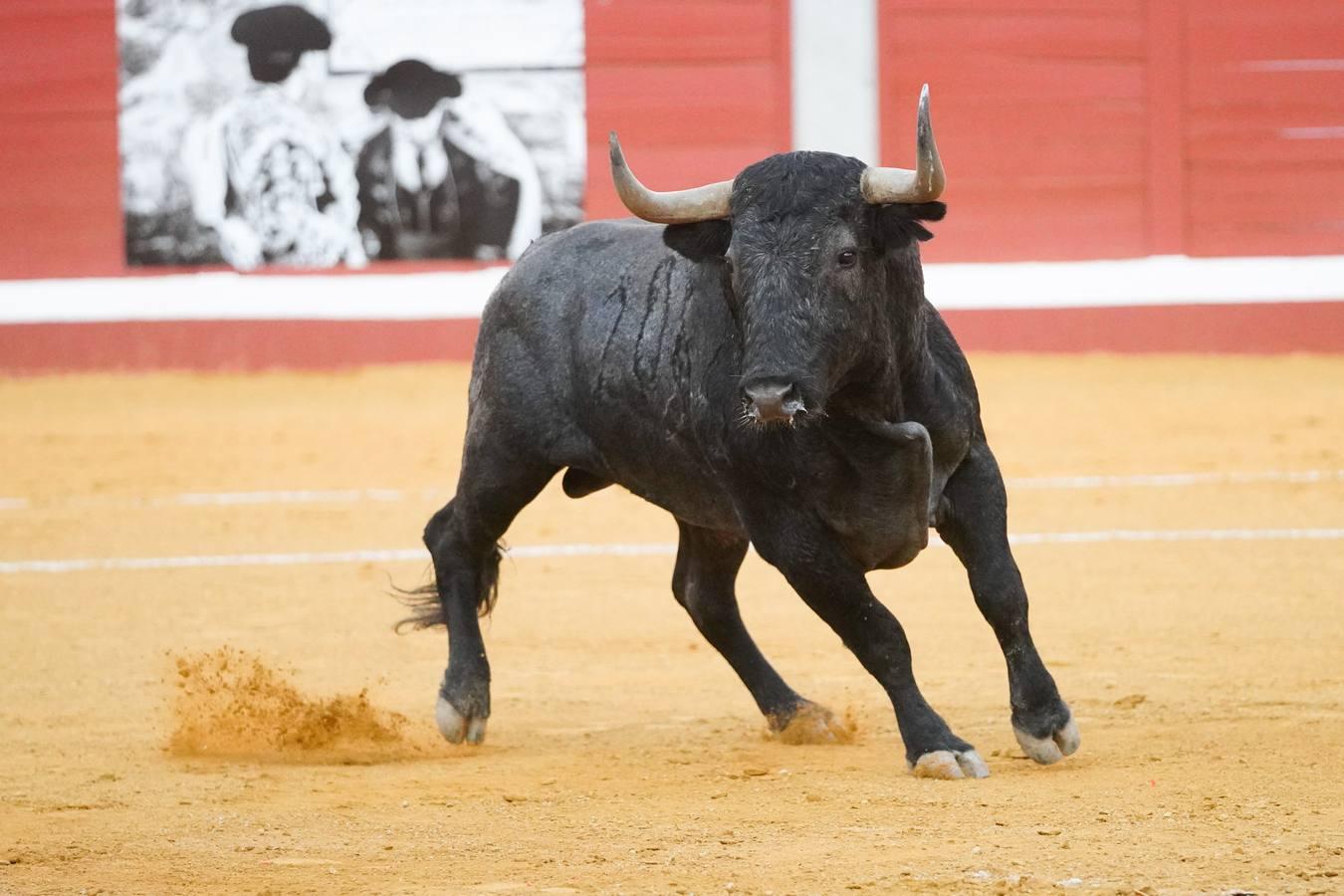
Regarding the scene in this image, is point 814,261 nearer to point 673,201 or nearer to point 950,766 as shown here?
point 673,201

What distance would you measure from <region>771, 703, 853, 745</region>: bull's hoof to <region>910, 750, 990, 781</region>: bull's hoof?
2.12ft

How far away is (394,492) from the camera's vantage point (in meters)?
10.4

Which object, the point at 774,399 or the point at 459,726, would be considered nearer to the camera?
the point at 774,399

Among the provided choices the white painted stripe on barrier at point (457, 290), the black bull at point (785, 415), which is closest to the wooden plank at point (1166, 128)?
the white painted stripe on barrier at point (457, 290)

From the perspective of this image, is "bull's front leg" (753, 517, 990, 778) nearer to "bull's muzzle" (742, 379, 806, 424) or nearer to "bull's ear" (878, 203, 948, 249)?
"bull's muzzle" (742, 379, 806, 424)

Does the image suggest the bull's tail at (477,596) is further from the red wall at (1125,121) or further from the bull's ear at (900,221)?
the red wall at (1125,121)

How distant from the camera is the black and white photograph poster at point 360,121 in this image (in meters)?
14.9

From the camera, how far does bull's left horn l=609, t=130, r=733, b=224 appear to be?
437cm

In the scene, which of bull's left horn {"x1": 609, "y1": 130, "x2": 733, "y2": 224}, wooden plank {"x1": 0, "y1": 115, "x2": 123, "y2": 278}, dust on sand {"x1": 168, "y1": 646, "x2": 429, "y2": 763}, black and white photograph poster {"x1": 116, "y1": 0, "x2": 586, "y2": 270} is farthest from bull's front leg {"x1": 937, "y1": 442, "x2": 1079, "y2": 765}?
wooden plank {"x1": 0, "y1": 115, "x2": 123, "y2": 278}

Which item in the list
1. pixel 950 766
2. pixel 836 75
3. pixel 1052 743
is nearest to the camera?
pixel 950 766

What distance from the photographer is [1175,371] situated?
13.8 metres

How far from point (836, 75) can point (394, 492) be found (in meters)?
6.09

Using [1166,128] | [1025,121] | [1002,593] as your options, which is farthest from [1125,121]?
[1002,593]

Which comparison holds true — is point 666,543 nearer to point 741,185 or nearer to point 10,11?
point 741,185
